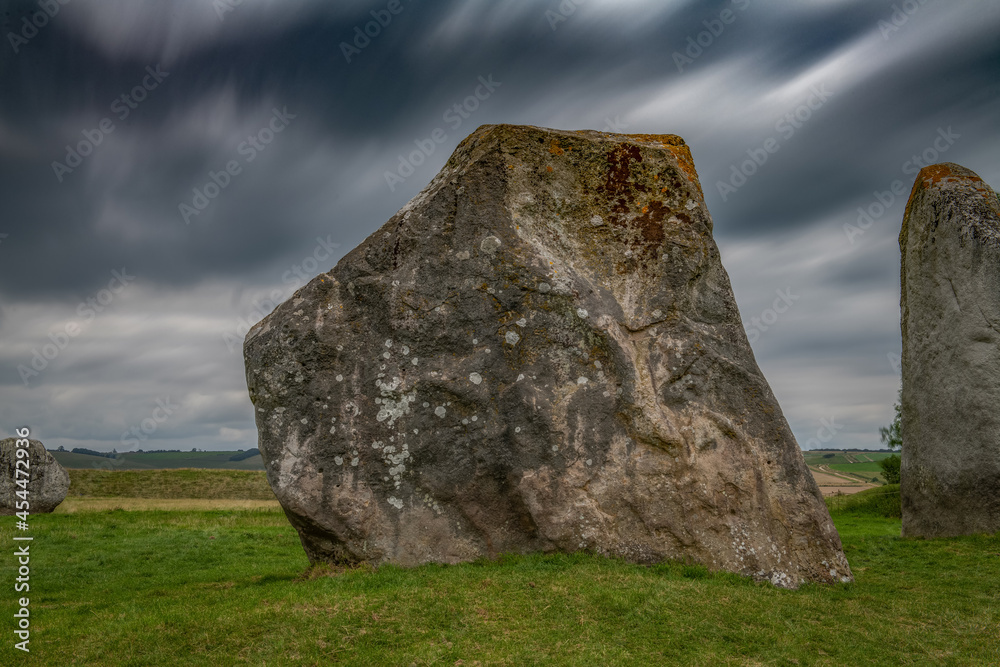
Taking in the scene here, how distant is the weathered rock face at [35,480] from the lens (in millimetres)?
25250

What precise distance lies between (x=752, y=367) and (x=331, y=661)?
8326 mm

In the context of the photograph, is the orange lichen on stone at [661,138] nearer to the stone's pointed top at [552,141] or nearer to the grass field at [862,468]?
the stone's pointed top at [552,141]

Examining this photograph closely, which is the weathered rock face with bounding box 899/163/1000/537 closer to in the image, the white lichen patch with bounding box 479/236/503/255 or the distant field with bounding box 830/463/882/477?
the white lichen patch with bounding box 479/236/503/255

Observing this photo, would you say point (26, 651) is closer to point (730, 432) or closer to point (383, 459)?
point (383, 459)

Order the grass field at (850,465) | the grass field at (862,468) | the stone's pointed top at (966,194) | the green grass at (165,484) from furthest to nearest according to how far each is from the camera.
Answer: the grass field at (862,468)
the grass field at (850,465)
the green grass at (165,484)
the stone's pointed top at (966,194)

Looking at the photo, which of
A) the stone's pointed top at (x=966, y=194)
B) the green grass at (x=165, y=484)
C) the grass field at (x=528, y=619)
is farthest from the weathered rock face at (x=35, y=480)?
the stone's pointed top at (x=966, y=194)

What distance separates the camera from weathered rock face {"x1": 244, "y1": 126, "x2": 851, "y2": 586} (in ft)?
35.8

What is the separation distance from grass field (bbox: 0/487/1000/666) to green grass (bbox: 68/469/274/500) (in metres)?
33.3

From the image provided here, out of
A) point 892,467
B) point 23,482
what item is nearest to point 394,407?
point 23,482

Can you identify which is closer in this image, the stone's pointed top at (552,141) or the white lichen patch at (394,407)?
the white lichen patch at (394,407)

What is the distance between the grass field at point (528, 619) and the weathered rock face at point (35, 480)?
1567 centimetres

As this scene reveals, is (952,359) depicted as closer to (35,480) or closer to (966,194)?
(966,194)

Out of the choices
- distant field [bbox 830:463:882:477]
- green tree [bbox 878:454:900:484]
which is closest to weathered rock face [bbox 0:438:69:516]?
green tree [bbox 878:454:900:484]

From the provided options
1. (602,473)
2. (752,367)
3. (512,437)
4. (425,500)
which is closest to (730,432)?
(752,367)
